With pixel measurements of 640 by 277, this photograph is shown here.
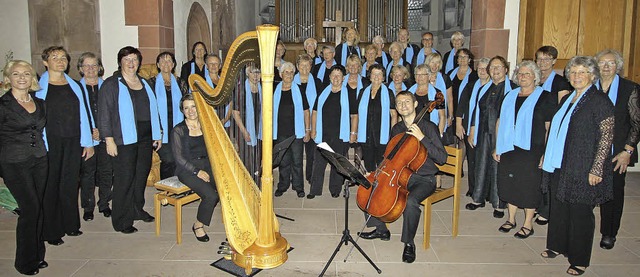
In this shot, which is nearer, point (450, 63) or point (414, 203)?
point (414, 203)

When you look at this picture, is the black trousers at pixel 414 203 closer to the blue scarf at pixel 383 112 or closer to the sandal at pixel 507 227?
the sandal at pixel 507 227

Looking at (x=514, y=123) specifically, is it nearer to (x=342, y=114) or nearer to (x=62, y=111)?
(x=342, y=114)

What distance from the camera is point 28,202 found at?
3.27m

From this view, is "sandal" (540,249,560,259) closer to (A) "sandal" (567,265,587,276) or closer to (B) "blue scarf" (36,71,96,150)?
(A) "sandal" (567,265,587,276)

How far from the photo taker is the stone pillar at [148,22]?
6039 mm

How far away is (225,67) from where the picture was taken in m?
2.79

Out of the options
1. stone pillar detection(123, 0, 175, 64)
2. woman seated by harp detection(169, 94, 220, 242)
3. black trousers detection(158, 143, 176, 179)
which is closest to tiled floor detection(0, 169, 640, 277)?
woman seated by harp detection(169, 94, 220, 242)

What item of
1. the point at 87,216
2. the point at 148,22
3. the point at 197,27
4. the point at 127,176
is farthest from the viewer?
the point at 197,27

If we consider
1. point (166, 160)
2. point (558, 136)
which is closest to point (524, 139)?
point (558, 136)

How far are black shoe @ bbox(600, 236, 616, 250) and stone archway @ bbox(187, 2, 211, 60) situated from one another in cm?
581

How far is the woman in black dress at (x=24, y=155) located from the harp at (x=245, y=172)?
3.48ft

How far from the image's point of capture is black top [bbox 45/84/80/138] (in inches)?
148

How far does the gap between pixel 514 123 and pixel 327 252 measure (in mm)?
1844

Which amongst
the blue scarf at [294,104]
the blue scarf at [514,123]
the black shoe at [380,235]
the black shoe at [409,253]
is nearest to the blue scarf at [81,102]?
the blue scarf at [294,104]
